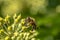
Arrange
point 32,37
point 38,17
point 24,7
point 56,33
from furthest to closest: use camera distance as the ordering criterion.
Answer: point 24,7 < point 38,17 < point 56,33 < point 32,37

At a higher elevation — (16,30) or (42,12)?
(42,12)

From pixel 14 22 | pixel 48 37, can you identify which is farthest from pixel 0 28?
pixel 48 37

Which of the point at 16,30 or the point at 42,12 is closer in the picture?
the point at 16,30

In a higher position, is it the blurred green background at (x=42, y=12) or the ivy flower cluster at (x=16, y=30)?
the blurred green background at (x=42, y=12)

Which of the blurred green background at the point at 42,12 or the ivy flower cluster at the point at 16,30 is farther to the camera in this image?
the blurred green background at the point at 42,12

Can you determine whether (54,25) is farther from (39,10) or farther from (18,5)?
(18,5)

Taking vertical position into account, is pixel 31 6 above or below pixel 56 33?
above

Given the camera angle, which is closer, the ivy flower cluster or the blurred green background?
the ivy flower cluster

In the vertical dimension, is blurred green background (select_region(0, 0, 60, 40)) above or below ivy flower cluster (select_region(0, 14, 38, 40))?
above
